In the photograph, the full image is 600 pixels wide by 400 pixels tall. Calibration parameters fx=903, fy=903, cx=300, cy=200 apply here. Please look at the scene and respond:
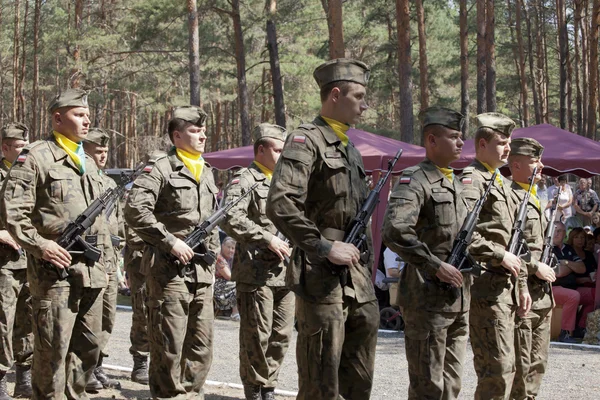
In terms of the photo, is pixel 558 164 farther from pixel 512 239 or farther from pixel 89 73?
pixel 89 73

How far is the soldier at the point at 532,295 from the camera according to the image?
6.55m

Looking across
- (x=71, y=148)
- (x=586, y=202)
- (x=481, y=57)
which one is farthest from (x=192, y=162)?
(x=481, y=57)

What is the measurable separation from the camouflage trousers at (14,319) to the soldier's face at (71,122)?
184cm

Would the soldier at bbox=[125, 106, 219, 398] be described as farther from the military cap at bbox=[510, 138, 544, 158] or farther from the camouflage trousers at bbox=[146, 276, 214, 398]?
the military cap at bbox=[510, 138, 544, 158]

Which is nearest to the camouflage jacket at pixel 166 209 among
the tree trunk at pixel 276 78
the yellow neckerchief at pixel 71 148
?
the yellow neckerchief at pixel 71 148

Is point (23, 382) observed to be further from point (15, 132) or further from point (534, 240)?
point (534, 240)

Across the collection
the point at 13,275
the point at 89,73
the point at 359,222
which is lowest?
the point at 13,275

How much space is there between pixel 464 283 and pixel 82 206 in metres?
2.57

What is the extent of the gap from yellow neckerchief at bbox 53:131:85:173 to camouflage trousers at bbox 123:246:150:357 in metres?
2.52

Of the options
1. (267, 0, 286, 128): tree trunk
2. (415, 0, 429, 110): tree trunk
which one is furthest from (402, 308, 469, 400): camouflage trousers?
(415, 0, 429, 110): tree trunk

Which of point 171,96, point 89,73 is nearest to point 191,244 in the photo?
point 89,73

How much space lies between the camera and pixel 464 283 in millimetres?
5531

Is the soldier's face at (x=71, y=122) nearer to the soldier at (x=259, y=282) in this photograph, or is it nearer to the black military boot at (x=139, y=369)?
the soldier at (x=259, y=282)

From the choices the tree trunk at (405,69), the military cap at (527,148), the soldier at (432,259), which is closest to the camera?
the soldier at (432,259)
